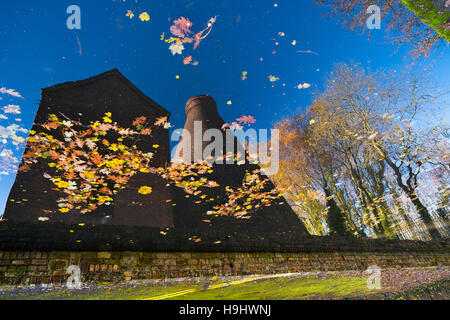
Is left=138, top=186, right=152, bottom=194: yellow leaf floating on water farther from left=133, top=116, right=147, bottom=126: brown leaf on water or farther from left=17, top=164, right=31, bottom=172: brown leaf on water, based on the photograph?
left=17, top=164, right=31, bottom=172: brown leaf on water

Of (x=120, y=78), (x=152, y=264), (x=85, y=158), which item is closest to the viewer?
(x=152, y=264)

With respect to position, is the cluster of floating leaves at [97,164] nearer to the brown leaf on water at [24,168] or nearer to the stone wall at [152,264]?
the brown leaf on water at [24,168]

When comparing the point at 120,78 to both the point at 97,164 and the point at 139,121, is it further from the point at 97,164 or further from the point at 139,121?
the point at 97,164

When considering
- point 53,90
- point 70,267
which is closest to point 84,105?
point 53,90

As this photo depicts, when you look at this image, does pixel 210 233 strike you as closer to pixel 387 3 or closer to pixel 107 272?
pixel 107 272

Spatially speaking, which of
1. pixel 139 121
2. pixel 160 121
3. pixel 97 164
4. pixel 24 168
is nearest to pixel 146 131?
pixel 139 121

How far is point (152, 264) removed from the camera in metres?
4.17

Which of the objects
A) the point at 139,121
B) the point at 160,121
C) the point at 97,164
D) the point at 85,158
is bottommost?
the point at 97,164

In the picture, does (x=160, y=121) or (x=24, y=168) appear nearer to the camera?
(x=24, y=168)

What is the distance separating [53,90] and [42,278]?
9229mm

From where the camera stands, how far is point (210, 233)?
208 inches

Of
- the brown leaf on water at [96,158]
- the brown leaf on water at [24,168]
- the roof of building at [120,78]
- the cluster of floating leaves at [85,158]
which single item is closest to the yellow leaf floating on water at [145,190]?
the cluster of floating leaves at [85,158]

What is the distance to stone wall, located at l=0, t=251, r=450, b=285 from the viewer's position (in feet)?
11.1

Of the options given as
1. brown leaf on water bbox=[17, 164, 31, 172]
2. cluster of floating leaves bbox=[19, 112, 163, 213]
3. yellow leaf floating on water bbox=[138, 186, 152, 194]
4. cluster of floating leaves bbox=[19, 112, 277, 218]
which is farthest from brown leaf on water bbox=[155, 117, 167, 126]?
brown leaf on water bbox=[17, 164, 31, 172]
